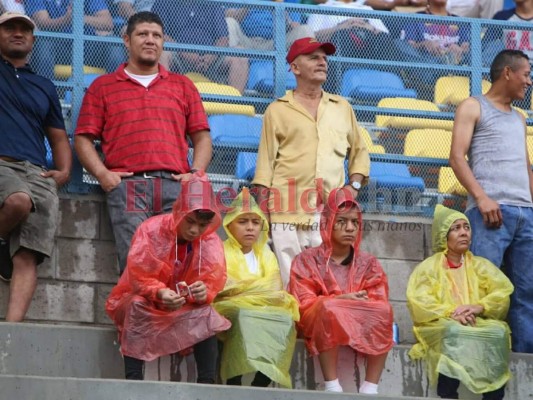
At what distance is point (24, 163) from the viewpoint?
8.39 m

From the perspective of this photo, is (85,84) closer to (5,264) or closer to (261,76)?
(261,76)

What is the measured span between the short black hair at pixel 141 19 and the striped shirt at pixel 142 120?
0.27 m

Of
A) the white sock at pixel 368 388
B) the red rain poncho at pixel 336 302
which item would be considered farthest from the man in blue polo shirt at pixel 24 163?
the white sock at pixel 368 388

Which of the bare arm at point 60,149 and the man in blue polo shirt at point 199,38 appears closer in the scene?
the bare arm at point 60,149

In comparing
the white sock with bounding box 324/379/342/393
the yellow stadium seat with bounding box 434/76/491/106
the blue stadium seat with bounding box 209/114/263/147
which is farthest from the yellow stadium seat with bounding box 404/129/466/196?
the white sock with bounding box 324/379/342/393

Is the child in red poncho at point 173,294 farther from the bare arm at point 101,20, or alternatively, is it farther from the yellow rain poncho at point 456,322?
the bare arm at point 101,20

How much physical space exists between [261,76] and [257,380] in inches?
107

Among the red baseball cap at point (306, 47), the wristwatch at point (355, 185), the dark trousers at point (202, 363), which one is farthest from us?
the red baseball cap at point (306, 47)

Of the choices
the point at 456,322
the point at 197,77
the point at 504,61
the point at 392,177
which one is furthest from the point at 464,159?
the point at 197,77

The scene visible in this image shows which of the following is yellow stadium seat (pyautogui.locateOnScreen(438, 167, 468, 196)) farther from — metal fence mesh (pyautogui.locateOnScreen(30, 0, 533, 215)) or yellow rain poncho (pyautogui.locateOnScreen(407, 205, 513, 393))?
yellow rain poncho (pyautogui.locateOnScreen(407, 205, 513, 393))

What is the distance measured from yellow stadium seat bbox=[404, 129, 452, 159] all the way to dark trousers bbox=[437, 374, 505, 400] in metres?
2.14

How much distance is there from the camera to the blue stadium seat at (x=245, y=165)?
928 cm

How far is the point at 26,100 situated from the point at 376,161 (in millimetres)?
2428

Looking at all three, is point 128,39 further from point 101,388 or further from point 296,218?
point 101,388
